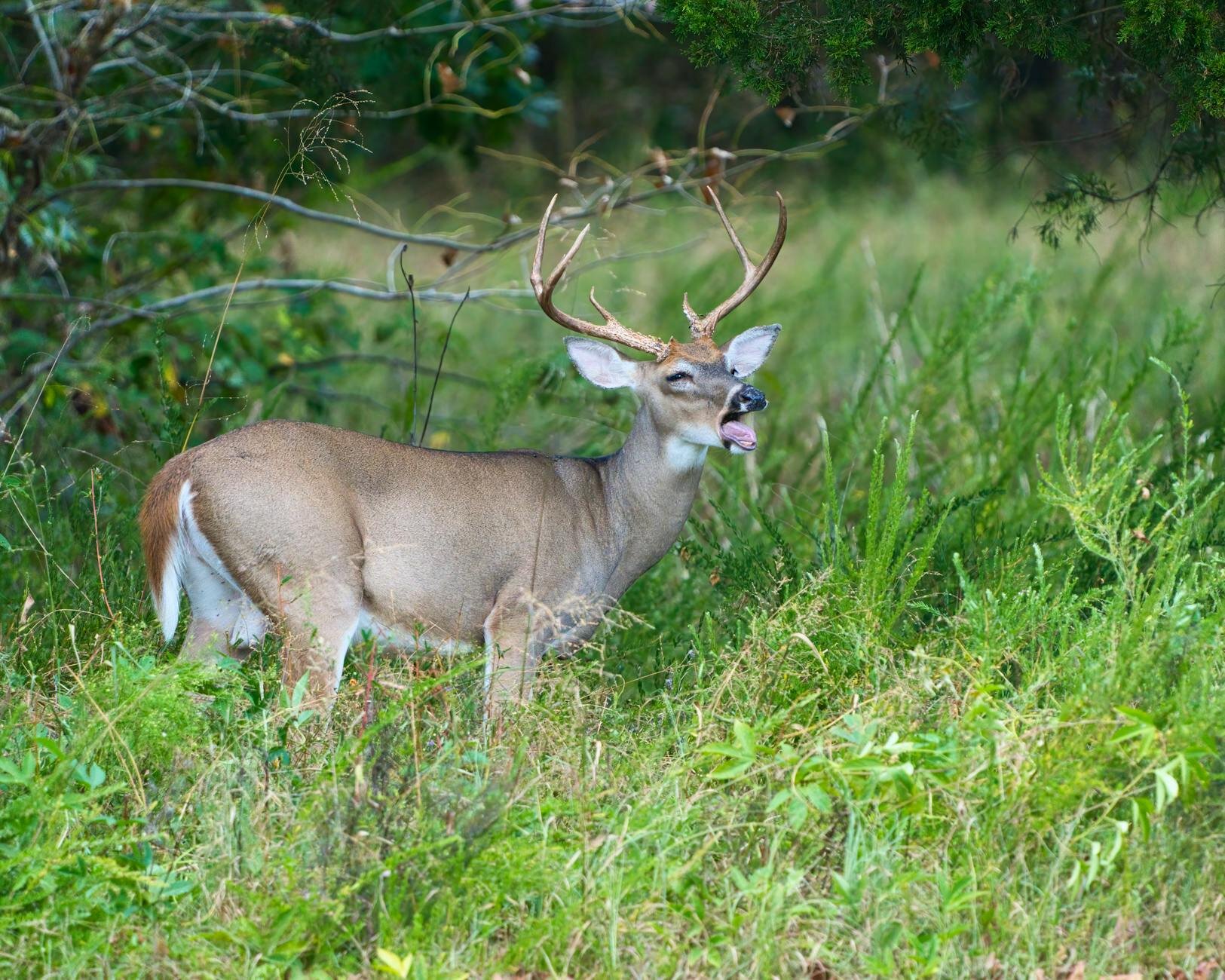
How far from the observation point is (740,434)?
4734 millimetres

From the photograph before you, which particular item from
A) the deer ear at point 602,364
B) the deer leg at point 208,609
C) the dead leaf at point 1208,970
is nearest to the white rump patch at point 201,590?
the deer leg at point 208,609

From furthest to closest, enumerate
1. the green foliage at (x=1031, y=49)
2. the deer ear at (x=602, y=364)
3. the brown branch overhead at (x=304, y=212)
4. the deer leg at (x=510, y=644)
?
the brown branch overhead at (x=304, y=212) < the deer ear at (x=602, y=364) < the deer leg at (x=510, y=644) < the green foliage at (x=1031, y=49)

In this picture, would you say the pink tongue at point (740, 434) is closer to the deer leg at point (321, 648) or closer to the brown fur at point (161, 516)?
the deer leg at point (321, 648)

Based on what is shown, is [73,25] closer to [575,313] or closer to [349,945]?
[575,313]

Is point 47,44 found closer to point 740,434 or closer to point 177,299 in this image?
point 177,299

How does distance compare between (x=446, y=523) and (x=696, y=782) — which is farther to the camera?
(x=446, y=523)

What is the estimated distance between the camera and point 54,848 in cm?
312

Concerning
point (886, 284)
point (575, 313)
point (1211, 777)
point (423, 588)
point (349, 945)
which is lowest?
point (886, 284)

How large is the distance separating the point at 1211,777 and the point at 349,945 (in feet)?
5.86

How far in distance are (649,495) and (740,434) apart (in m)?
0.45

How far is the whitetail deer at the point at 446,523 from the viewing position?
14.2 feet

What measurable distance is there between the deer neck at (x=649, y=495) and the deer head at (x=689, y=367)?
0.06 m

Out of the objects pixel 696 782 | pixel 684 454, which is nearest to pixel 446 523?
pixel 684 454

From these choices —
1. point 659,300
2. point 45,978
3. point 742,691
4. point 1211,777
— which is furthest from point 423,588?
point 659,300
